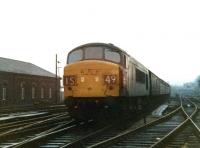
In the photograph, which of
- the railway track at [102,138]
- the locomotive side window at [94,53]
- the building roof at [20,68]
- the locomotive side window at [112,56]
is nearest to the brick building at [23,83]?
the building roof at [20,68]

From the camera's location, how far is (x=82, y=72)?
16.3 metres

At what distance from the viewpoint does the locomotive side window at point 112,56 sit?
673 inches

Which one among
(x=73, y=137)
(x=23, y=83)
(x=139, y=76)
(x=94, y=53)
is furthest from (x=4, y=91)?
(x=73, y=137)

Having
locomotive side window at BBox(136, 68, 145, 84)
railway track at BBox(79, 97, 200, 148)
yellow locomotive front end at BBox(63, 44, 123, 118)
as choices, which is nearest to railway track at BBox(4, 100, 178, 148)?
railway track at BBox(79, 97, 200, 148)

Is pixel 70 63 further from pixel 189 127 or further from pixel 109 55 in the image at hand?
pixel 189 127

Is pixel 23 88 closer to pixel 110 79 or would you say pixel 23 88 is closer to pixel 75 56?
pixel 75 56

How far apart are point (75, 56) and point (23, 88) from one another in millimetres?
37212

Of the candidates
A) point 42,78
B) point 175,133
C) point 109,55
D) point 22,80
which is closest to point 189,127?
point 175,133

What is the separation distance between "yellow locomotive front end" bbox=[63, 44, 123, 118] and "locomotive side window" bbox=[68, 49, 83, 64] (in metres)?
0.56

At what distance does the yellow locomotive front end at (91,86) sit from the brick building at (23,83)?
33.0 meters

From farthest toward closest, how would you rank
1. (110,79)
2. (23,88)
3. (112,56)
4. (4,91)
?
(23,88), (4,91), (112,56), (110,79)

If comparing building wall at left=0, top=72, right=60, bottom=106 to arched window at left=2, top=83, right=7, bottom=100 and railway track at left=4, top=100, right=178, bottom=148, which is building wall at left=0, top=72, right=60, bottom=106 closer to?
arched window at left=2, top=83, right=7, bottom=100

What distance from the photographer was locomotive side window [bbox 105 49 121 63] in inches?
673

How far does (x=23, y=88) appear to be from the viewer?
53844 mm
